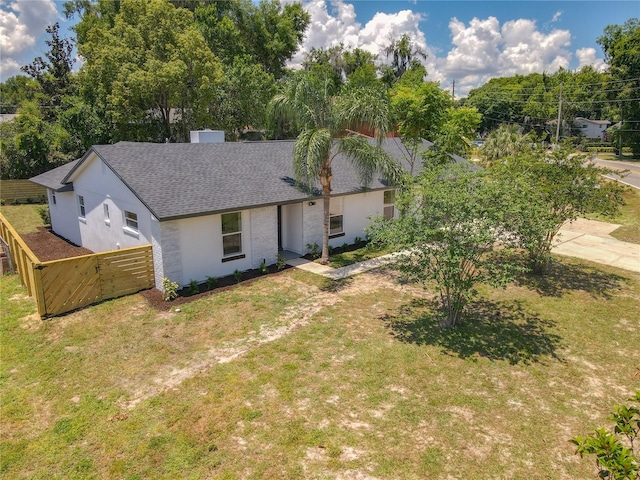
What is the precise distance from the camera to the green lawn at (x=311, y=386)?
609cm

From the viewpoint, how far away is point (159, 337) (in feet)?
32.3

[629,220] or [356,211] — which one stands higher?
[356,211]

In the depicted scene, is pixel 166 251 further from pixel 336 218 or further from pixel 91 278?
pixel 336 218

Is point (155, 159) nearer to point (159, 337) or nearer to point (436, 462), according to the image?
point (159, 337)

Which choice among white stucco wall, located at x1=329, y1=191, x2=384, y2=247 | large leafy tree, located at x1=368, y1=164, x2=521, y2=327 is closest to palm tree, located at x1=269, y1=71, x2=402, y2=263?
white stucco wall, located at x1=329, y1=191, x2=384, y2=247

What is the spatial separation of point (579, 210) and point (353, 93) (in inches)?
321

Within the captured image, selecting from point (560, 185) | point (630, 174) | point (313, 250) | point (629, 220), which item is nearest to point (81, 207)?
point (313, 250)

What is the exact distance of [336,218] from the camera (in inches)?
677

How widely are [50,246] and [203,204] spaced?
34.1 feet

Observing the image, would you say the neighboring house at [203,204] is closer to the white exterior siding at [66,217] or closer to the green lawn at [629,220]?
the white exterior siding at [66,217]

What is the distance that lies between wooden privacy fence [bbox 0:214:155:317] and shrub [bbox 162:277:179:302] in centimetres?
88

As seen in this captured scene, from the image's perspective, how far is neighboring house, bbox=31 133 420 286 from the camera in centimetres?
1243

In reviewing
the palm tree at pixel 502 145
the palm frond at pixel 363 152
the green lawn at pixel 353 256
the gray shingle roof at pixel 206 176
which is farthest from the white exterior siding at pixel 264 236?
the palm tree at pixel 502 145

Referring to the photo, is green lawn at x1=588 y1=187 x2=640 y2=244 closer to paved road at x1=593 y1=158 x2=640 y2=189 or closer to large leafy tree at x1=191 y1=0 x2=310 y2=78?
paved road at x1=593 y1=158 x2=640 y2=189
